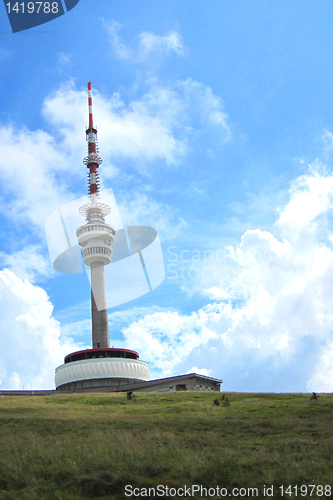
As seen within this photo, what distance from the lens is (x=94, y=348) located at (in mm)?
93312

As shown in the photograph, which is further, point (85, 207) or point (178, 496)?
point (85, 207)

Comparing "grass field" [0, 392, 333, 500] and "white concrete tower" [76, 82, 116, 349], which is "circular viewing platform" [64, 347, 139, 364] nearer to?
"white concrete tower" [76, 82, 116, 349]

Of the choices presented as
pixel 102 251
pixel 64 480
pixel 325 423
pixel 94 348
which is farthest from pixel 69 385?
pixel 64 480

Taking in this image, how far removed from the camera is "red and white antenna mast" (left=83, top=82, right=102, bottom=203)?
112m

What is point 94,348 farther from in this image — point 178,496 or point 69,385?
point 178,496

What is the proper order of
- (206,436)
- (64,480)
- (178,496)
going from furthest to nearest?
(206,436) → (64,480) → (178,496)

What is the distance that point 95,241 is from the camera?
350 ft

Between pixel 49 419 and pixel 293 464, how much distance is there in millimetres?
21894

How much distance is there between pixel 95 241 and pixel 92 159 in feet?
76.0

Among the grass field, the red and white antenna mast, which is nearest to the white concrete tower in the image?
the red and white antenna mast

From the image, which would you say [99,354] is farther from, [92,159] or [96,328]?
[92,159]

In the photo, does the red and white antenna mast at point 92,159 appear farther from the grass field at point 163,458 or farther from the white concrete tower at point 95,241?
the grass field at point 163,458

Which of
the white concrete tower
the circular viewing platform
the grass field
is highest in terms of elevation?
the white concrete tower

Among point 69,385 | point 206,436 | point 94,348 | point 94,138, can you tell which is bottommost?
point 206,436
